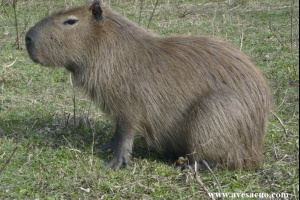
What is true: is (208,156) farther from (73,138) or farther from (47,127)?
(47,127)

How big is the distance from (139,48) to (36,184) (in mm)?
1335

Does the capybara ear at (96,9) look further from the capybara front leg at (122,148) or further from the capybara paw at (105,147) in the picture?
the capybara paw at (105,147)

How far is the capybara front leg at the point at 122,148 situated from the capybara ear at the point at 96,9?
89 centimetres

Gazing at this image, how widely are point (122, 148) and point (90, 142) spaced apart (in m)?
0.50

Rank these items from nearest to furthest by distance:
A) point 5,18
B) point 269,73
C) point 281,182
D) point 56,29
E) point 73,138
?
1. point 281,182
2. point 56,29
3. point 73,138
4. point 269,73
5. point 5,18

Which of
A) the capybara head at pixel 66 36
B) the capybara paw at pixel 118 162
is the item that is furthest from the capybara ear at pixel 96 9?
the capybara paw at pixel 118 162

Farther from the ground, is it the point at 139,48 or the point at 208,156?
the point at 139,48

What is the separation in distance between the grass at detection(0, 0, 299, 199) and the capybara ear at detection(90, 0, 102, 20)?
1037 millimetres

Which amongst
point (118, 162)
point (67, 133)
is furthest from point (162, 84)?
point (67, 133)

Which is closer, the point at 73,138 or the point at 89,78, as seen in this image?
the point at 89,78

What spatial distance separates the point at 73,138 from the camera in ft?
15.9

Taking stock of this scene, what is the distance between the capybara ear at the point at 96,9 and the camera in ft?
14.6

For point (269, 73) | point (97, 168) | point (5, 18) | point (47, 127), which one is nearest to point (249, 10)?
point (269, 73)

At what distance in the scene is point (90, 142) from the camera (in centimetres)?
480
